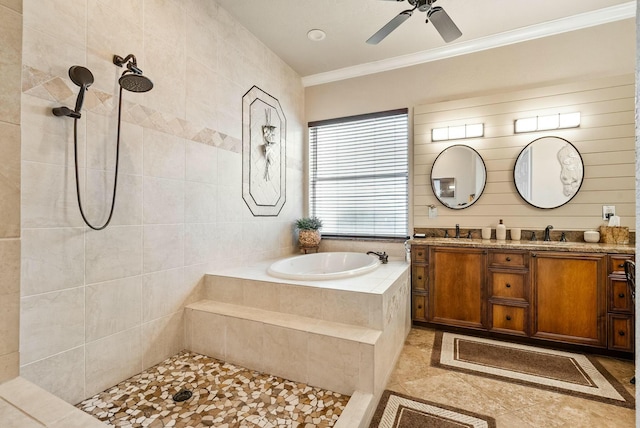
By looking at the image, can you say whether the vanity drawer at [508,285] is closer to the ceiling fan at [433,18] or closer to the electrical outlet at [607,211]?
the electrical outlet at [607,211]

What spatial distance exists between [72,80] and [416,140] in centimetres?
313

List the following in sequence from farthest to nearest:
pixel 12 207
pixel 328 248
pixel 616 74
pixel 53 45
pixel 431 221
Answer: pixel 328 248, pixel 431 221, pixel 616 74, pixel 53 45, pixel 12 207

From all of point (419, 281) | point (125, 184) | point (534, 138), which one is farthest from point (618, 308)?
point (125, 184)

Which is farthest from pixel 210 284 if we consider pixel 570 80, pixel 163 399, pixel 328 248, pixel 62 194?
pixel 570 80

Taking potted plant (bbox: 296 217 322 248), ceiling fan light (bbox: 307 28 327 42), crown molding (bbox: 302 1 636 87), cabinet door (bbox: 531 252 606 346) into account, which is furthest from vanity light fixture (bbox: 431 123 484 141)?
potted plant (bbox: 296 217 322 248)

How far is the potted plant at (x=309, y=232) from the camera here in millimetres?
3666

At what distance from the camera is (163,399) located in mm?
1706

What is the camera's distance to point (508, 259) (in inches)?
Result: 104

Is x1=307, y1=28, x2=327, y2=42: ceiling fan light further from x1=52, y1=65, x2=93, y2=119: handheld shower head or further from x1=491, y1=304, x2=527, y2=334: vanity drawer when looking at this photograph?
x1=491, y1=304, x2=527, y2=334: vanity drawer

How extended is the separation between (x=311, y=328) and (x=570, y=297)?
222cm

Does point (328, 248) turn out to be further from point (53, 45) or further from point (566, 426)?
point (53, 45)

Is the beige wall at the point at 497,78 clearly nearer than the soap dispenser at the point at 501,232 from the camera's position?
Yes

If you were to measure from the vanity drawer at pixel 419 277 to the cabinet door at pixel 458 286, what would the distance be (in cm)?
6

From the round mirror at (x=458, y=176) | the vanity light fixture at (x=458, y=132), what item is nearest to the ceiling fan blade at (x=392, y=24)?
the vanity light fixture at (x=458, y=132)
